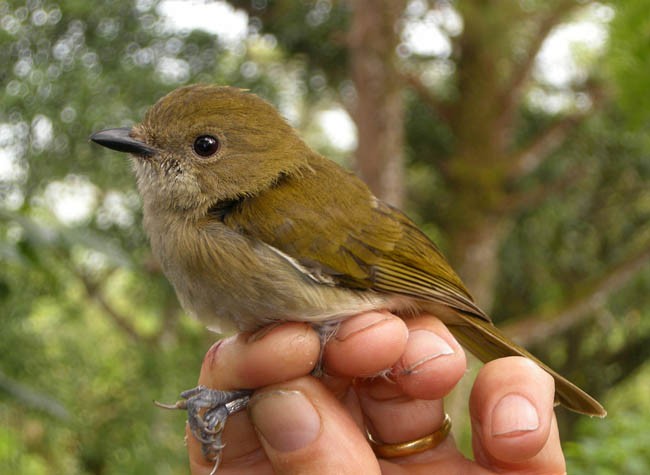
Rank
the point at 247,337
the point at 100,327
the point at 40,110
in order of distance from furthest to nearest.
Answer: the point at 100,327 < the point at 40,110 < the point at 247,337

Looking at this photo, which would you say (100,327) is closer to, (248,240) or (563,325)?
(563,325)

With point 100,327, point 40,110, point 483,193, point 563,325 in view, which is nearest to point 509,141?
point 483,193

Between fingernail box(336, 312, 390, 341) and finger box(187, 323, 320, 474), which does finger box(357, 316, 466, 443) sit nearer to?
fingernail box(336, 312, 390, 341)

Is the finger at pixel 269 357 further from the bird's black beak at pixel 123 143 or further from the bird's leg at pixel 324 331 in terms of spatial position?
the bird's black beak at pixel 123 143

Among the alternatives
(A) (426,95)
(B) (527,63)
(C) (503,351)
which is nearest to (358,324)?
(C) (503,351)

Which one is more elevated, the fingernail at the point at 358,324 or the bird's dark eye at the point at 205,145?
the bird's dark eye at the point at 205,145

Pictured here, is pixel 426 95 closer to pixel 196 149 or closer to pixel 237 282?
pixel 196 149

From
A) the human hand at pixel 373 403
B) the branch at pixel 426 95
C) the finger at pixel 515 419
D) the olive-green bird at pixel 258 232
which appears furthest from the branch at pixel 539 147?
the finger at pixel 515 419
